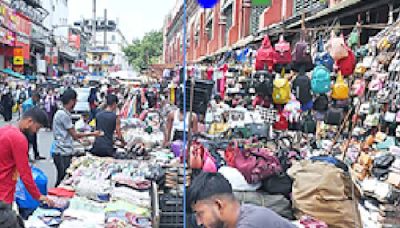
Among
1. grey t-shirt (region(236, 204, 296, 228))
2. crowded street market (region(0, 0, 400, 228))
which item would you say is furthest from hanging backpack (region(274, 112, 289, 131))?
grey t-shirt (region(236, 204, 296, 228))

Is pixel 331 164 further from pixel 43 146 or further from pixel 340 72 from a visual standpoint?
pixel 43 146

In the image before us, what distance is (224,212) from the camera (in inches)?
102

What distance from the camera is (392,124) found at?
286 inches

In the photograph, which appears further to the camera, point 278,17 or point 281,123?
point 278,17

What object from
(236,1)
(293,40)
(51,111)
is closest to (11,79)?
(51,111)

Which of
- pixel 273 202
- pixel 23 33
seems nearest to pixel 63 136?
pixel 273 202

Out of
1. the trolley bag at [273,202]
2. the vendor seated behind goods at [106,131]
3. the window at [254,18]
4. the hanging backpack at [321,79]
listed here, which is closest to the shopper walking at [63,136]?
the vendor seated behind goods at [106,131]

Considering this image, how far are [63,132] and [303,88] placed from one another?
150 inches

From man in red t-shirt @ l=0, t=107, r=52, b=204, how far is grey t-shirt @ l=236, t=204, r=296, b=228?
2547 mm

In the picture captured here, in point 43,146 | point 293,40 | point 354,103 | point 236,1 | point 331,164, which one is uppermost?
point 236,1

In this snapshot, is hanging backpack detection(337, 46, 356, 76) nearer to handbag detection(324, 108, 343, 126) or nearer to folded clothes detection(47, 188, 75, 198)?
handbag detection(324, 108, 343, 126)

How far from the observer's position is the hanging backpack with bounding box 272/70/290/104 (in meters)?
8.48

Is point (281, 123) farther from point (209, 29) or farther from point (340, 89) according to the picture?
point (209, 29)

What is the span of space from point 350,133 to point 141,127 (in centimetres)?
575
